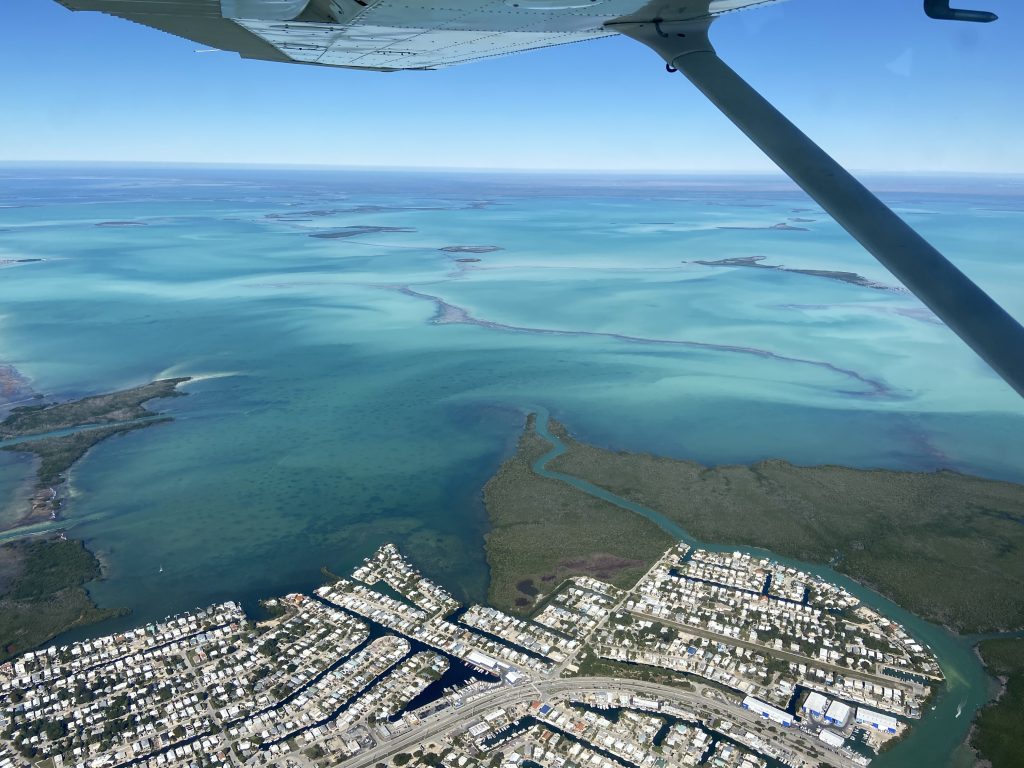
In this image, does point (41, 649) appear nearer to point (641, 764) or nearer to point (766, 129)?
point (641, 764)

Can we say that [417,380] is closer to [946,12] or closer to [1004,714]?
[1004,714]

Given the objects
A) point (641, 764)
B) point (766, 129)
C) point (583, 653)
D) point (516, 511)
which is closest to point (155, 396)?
point (516, 511)

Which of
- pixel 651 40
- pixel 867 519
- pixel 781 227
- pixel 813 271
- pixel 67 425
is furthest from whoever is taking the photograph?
pixel 781 227

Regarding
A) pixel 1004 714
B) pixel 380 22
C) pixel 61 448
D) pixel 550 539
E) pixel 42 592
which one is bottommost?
pixel 42 592

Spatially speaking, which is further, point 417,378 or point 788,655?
point 417,378

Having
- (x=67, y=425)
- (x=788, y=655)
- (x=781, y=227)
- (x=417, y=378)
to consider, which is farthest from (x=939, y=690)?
(x=781, y=227)

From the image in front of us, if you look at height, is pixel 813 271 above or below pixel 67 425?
above

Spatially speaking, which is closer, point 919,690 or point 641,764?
point 641,764
